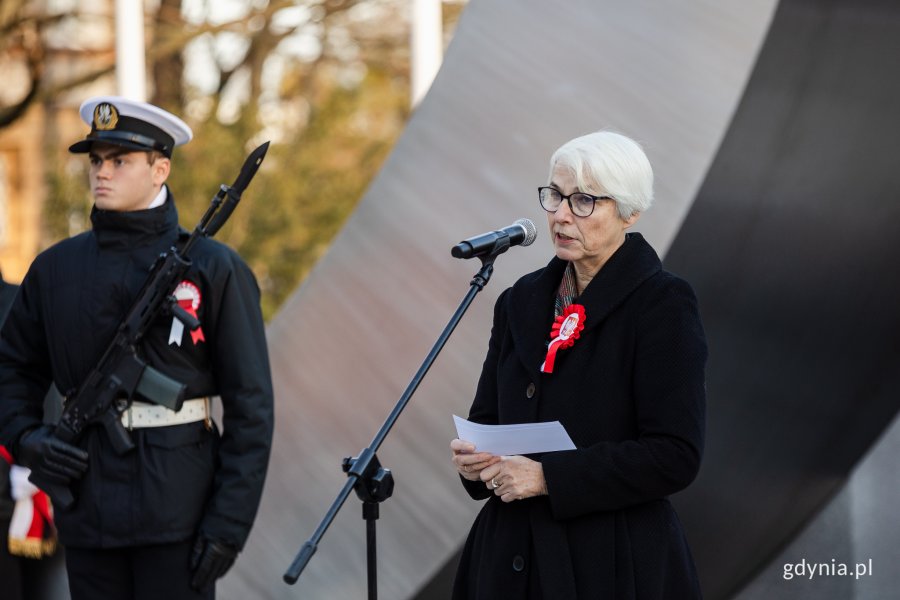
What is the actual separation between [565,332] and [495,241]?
0.25 m

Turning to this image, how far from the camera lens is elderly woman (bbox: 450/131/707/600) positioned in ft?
8.40

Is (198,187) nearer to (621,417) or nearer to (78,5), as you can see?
(78,5)

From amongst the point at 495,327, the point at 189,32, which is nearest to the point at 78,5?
the point at 189,32

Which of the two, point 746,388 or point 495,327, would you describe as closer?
point 495,327

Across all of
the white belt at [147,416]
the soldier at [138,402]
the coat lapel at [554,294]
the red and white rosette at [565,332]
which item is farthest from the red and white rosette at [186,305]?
the red and white rosette at [565,332]

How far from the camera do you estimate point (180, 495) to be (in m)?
3.46

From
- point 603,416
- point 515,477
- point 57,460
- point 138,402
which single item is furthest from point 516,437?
point 57,460

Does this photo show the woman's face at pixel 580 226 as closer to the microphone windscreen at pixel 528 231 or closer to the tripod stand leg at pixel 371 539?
the microphone windscreen at pixel 528 231

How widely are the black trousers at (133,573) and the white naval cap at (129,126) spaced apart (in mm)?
1128

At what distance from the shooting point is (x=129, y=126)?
3664mm

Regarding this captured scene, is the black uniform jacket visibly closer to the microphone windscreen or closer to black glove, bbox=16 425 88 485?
black glove, bbox=16 425 88 485

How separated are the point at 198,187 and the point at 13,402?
8337mm

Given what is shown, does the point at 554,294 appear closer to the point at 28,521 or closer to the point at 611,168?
the point at 611,168

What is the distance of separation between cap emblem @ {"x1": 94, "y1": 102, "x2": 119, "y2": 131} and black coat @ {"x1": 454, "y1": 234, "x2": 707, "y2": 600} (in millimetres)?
1560
